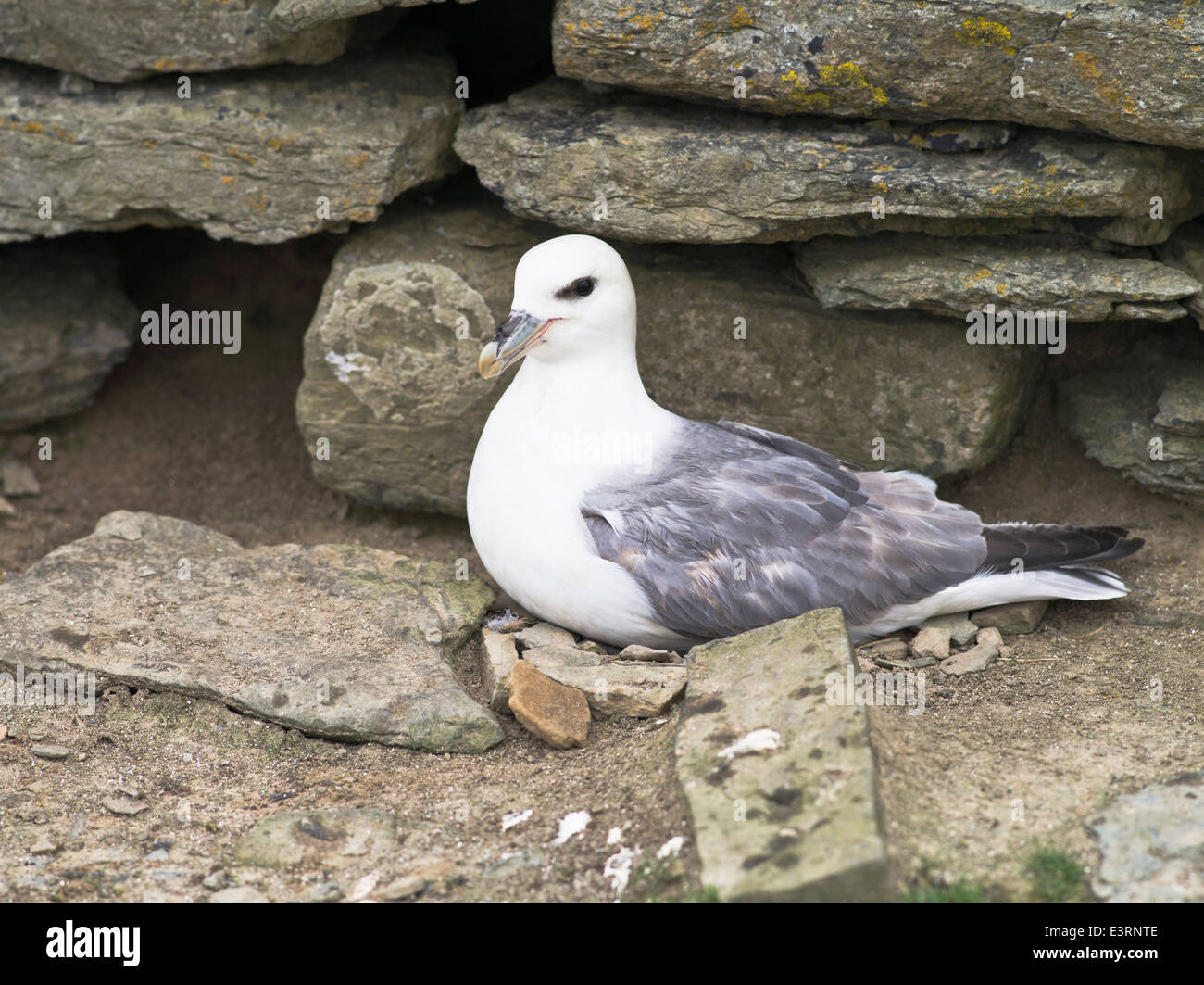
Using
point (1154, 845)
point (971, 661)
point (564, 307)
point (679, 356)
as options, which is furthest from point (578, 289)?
point (1154, 845)

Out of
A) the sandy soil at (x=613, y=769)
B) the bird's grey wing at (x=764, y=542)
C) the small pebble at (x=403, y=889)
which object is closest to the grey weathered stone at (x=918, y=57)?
the bird's grey wing at (x=764, y=542)

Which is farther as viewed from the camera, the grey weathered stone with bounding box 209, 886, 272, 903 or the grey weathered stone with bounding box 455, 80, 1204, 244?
the grey weathered stone with bounding box 455, 80, 1204, 244

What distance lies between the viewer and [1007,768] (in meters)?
3.08

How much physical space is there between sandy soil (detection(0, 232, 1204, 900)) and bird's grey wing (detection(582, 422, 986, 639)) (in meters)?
0.38

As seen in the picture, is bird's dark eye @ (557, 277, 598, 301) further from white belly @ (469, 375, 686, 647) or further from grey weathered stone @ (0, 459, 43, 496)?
grey weathered stone @ (0, 459, 43, 496)

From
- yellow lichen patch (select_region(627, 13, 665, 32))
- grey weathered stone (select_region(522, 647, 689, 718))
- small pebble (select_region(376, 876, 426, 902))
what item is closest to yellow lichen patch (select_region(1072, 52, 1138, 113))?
yellow lichen patch (select_region(627, 13, 665, 32))

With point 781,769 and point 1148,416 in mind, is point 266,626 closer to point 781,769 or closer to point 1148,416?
point 781,769

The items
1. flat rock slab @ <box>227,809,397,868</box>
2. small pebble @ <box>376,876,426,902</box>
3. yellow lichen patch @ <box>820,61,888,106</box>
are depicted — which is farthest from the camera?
Answer: yellow lichen patch @ <box>820,61,888,106</box>

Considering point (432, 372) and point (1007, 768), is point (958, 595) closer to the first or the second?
point (1007, 768)

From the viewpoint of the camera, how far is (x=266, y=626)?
13.0 ft

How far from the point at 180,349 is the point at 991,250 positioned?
3659 millimetres

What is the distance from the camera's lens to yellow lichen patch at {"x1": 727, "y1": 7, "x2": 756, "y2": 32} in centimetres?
371

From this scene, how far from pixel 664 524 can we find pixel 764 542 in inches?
12.5

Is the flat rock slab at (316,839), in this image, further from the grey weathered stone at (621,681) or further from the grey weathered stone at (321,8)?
the grey weathered stone at (321,8)
